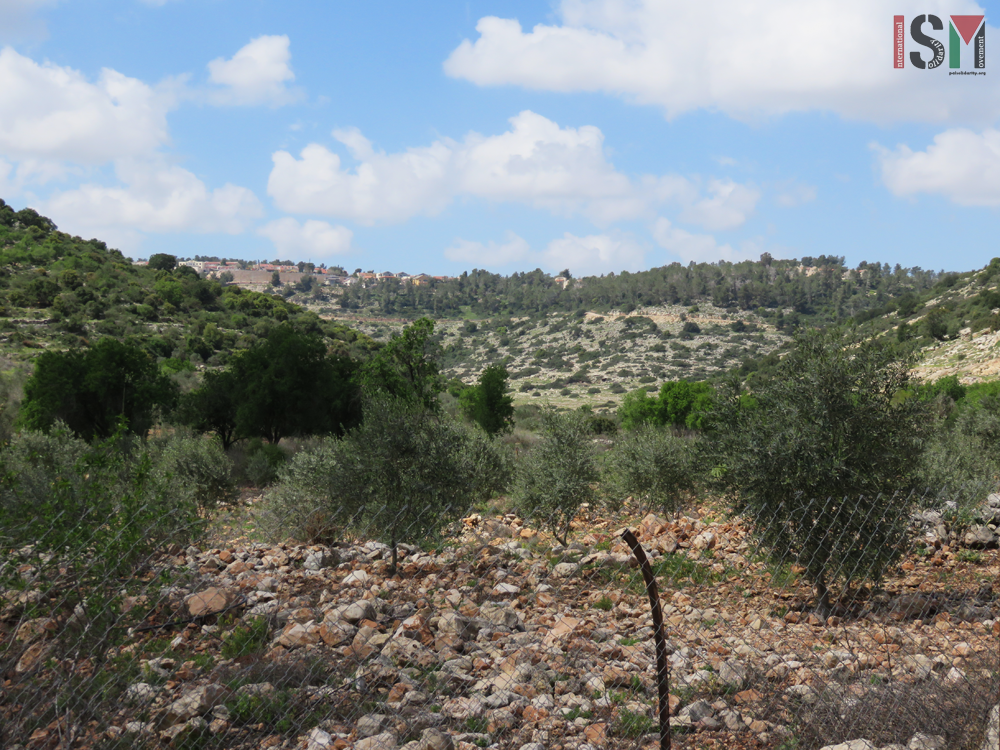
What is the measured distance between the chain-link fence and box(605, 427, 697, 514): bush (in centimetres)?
601

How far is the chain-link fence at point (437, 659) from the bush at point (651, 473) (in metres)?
6.01

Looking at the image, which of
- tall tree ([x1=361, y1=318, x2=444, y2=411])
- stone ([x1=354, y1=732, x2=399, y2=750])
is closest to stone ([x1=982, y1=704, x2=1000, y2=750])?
stone ([x1=354, y1=732, x2=399, y2=750])

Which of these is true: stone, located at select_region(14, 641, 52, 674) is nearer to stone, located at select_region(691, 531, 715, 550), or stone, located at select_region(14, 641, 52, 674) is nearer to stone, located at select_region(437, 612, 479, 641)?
stone, located at select_region(437, 612, 479, 641)

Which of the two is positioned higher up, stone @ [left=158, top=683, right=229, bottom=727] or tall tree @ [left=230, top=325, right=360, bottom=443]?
tall tree @ [left=230, top=325, right=360, bottom=443]

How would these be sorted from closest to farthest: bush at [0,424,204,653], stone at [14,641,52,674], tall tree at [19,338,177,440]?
bush at [0,424,204,653], stone at [14,641,52,674], tall tree at [19,338,177,440]

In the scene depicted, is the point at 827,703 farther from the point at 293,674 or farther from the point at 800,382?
the point at 800,382

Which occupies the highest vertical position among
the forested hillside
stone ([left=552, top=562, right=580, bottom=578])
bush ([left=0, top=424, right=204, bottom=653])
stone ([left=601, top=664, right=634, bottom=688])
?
the forested hillside

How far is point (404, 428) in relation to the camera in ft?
36.1

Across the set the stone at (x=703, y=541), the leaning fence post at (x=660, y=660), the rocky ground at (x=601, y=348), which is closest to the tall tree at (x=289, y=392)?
the stone at (x=703, y=541)

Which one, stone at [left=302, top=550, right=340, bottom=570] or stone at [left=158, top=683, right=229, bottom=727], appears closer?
stone at [left=158, top=683, right=229, bottom=727]

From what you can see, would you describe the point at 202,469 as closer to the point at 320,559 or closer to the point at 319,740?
the point at 320,559

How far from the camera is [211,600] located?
684cm

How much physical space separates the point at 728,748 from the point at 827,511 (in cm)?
501

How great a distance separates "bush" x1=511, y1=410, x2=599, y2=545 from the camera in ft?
45.3
